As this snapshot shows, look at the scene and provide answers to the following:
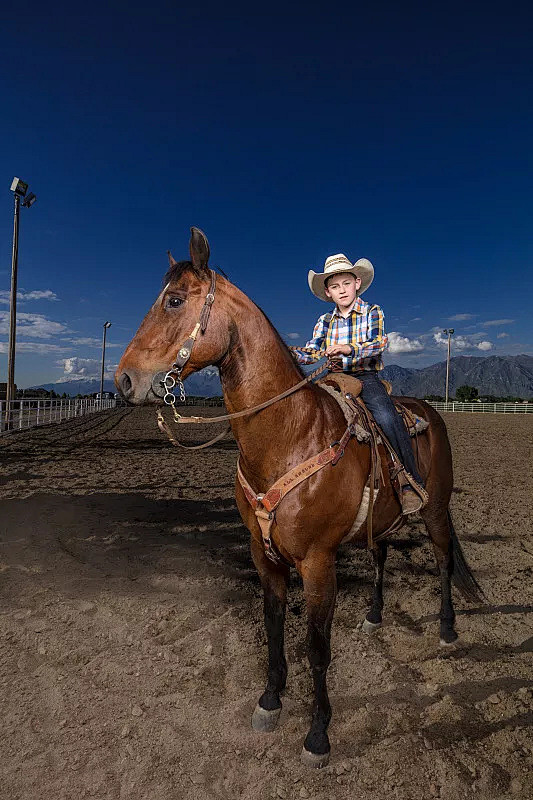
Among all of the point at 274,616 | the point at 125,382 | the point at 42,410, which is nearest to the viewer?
the point at 125,382

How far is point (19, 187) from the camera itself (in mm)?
19500

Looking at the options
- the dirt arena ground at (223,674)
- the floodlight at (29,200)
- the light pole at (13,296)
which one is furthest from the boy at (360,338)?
the floodlight at (29,200)

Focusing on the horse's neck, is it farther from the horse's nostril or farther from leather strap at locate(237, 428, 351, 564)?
the horse's nostril

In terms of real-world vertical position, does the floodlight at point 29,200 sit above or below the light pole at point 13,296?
above

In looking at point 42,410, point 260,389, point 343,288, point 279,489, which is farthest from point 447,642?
point 42,410

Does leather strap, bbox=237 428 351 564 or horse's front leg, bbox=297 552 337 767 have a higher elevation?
leather strap, bbox=237 428 351 564

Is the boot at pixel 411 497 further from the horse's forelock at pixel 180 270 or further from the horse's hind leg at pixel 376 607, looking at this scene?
the horse's forelock at pixel 180 270

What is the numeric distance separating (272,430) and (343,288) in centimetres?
128

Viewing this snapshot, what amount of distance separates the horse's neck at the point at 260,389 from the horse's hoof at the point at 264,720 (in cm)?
154

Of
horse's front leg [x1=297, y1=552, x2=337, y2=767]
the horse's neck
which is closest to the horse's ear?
the horse's neck

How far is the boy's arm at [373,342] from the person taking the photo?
2.90 metres

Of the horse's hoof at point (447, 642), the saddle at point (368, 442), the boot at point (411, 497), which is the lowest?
the horse's hoof at point (447, 642)

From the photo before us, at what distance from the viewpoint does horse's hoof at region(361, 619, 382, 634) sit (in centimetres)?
376

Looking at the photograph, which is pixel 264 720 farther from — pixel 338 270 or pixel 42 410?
pixel 42 410
